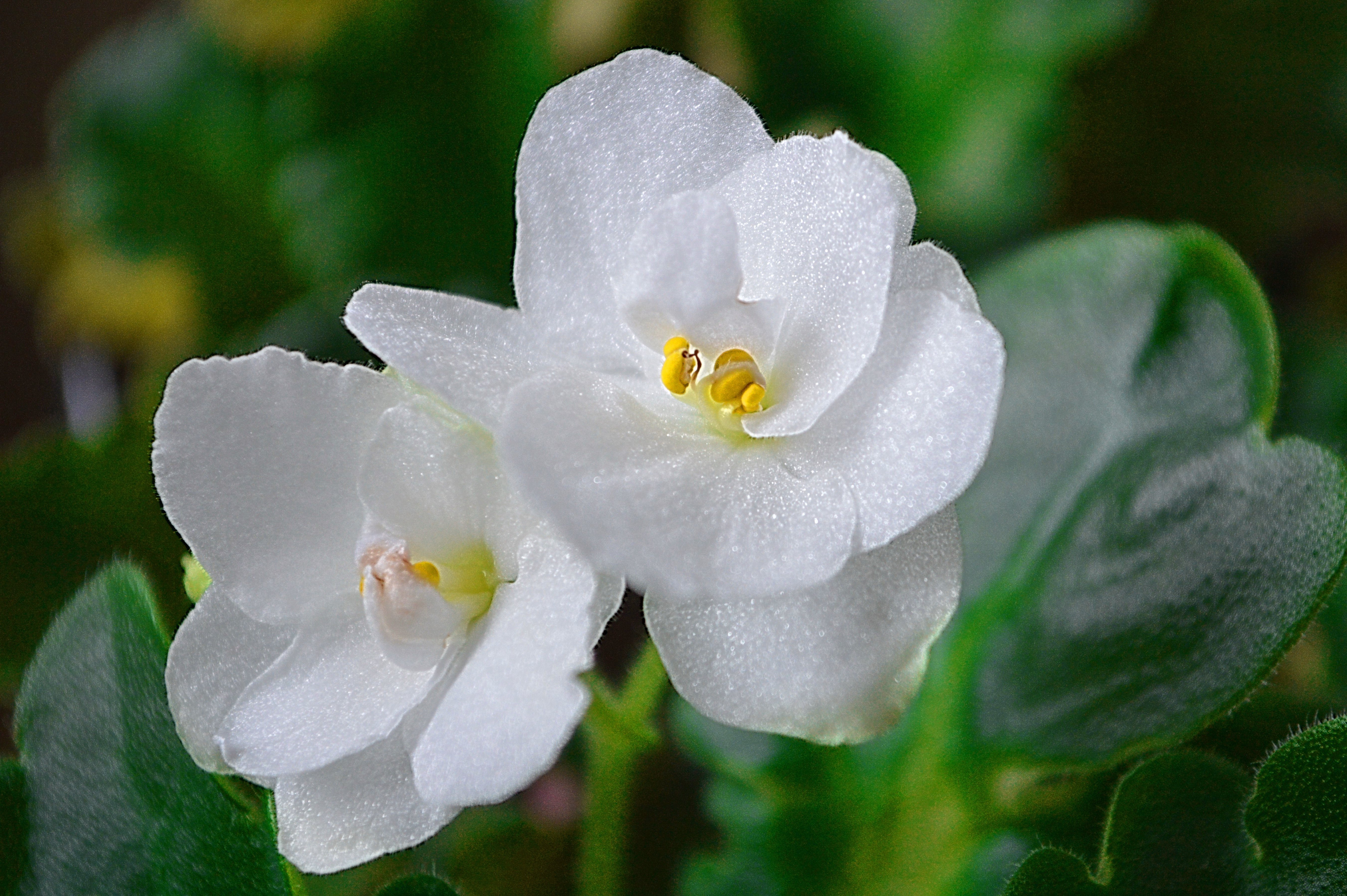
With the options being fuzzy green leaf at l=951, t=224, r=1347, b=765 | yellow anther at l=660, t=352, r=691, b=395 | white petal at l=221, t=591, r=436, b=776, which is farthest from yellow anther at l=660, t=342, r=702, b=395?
fuzzy green leaf at l=951, t=224, r=1347, b=765

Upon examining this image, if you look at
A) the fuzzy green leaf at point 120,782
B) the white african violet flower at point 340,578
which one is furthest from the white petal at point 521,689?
the fuzzy green leaf at point 120,782

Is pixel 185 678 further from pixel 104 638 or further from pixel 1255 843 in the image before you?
pixel 1255 843

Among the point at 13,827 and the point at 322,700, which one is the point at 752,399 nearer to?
the point at 322,700

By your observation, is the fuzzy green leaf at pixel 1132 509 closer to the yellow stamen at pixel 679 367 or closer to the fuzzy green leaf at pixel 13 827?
the yellow stamen at pixel 679 367

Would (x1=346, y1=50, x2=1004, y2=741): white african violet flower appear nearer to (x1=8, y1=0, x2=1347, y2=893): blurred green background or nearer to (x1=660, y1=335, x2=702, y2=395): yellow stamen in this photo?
(x1=660, y1=335, x2=702, y2=395): yellow stamen

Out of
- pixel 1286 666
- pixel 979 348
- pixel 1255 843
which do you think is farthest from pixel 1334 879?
pixel 1286 666

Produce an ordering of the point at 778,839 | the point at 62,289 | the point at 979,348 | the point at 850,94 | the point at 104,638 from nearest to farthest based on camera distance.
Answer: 1. the point at 979,348
2. the point at 104,638
3. the point at 778,839
4. the point at 850,94
5. the point at 62,289
